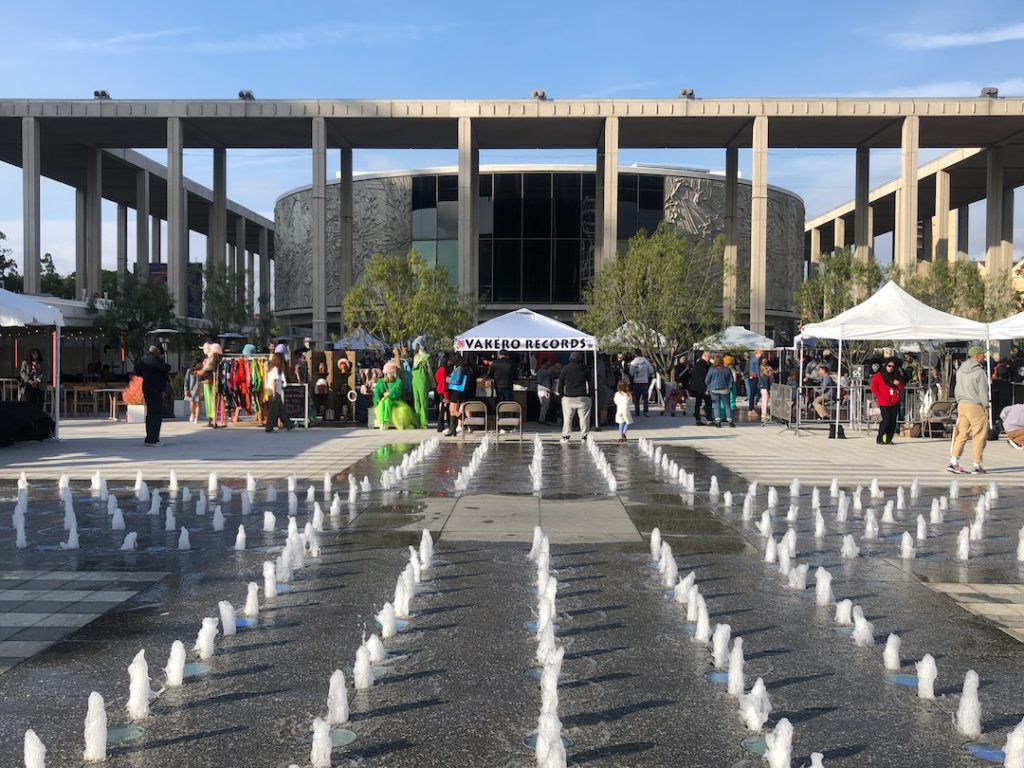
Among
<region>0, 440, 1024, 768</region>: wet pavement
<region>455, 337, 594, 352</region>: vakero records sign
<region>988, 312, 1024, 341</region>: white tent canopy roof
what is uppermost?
<region>988, 312, 1024, 341</region>: white tent canopy roof

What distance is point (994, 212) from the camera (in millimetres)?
51250

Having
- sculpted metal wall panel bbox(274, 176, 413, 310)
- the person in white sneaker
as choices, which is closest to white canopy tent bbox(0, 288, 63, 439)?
the person in white sneaker

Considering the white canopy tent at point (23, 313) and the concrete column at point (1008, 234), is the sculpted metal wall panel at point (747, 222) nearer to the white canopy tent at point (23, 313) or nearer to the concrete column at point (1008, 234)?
the concrete column at point (1008, 234)

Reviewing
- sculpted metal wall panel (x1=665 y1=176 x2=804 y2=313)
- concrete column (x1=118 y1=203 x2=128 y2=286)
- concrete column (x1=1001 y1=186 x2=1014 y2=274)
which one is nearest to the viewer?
concrete column (x1=1001 y1=186 x2=1014 y2=274)

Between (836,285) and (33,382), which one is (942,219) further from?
(33,382)

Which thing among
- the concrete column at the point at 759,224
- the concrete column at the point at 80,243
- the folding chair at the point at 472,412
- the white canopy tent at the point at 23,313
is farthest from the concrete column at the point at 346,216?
the white canopy tent at the point at 23,313

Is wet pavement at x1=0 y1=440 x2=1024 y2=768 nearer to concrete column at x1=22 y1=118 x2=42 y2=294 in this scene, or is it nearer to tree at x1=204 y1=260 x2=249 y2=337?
tree at x1=204 y1=260 x2=249 y2=337

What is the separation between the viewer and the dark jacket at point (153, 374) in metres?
17.8

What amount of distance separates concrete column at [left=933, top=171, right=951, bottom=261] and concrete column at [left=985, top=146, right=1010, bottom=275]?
7.25 ft

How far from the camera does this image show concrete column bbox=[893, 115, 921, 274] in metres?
43.9

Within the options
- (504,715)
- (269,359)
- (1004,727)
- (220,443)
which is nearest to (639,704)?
→ (504,715)

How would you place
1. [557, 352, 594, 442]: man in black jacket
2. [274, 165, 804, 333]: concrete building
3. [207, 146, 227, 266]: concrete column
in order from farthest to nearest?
[274, 165, 804, 333]: concrete building
[207, 146, 227, 266]: concrete column
[557, 352, 594, 442]: man in black jacket

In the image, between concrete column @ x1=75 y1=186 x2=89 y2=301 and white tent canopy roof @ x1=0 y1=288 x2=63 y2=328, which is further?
concrete column @ x1=75 y1=186 x2=89 y2=301

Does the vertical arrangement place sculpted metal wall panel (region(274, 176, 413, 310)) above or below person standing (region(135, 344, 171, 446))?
above
